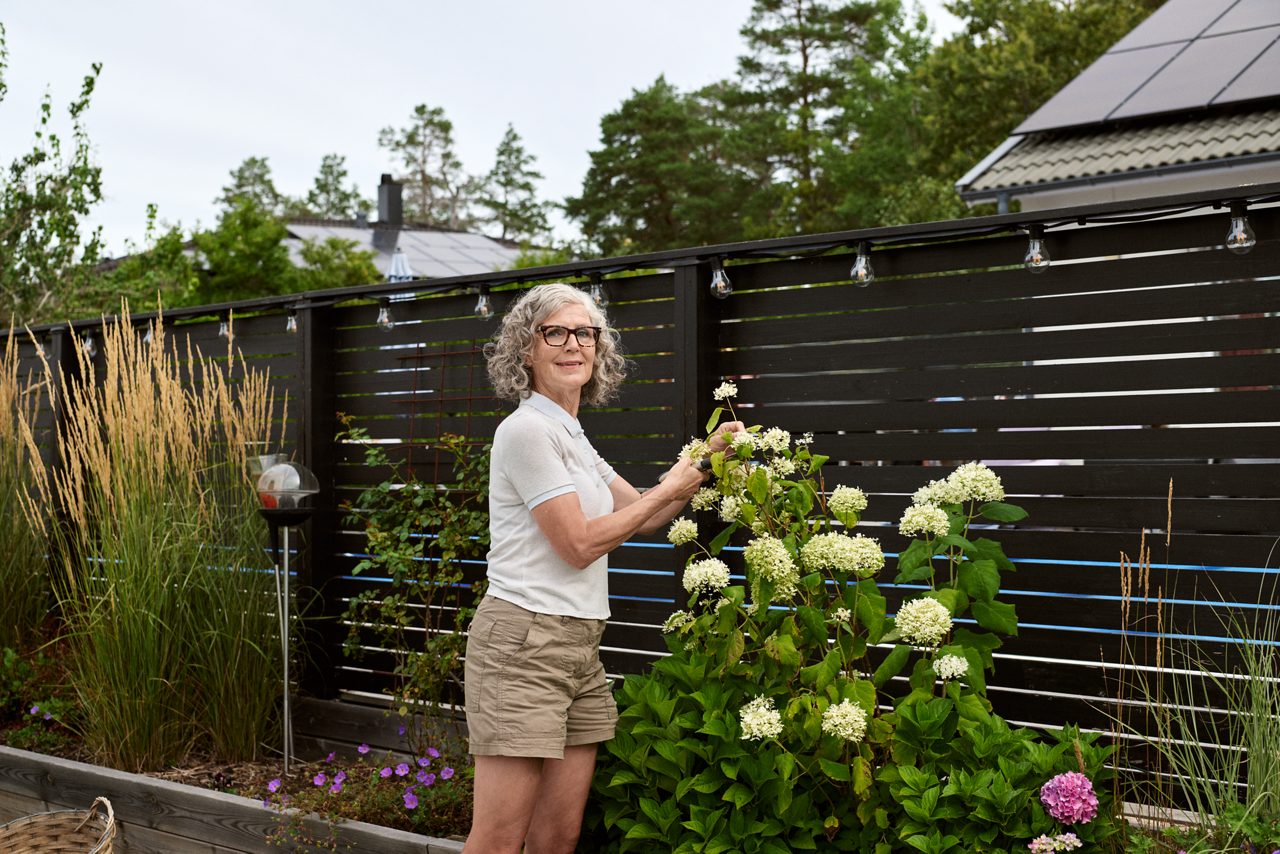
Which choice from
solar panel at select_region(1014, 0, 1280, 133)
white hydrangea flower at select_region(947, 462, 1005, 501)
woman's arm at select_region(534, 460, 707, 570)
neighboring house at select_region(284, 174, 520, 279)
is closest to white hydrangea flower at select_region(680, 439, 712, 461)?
woman's arm at select_region(534, 460, 707, 570)

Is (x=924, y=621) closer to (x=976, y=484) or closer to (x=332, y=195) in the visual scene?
(x=976, y=484)

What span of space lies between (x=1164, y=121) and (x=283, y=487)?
19.8 feet

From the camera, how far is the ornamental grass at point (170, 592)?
4.09 metres

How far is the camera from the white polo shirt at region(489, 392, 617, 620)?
2.53m

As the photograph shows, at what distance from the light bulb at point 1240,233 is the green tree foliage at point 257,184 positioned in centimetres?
4358

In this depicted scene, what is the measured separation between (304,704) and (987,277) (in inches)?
120

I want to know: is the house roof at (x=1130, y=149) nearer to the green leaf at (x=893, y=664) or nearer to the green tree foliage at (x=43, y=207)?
the green leaf at (x=893, y=664)

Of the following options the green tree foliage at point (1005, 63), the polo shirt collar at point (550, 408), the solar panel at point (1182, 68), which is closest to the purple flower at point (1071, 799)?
the polo shirt collar at point (550, 408)

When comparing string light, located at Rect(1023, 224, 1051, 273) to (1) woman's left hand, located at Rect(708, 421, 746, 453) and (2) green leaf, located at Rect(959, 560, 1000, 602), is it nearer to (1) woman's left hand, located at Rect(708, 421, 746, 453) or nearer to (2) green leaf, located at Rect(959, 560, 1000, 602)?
(2) green leaf, located at Rect(959, 560, 1000, 602)

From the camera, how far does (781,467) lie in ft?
8.80

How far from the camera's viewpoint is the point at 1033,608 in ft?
10.2

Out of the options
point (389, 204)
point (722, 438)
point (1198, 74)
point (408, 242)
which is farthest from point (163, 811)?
point (389, 204)

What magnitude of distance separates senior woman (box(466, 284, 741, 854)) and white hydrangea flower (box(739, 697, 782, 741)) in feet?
1.27

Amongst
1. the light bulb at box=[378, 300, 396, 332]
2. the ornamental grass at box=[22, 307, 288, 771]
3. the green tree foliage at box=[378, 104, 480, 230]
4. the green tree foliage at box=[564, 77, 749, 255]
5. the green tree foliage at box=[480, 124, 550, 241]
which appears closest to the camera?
the ornamental grass at box=[22, 307, 288, 771]
